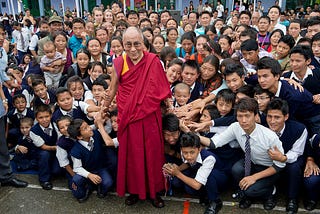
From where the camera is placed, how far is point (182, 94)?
371cm

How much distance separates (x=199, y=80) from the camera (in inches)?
162

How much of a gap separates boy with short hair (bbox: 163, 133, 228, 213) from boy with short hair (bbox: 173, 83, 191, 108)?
0.76 meters

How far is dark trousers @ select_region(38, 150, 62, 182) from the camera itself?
369 cm

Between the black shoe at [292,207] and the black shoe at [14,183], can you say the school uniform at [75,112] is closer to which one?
the black shoe at [14,183]

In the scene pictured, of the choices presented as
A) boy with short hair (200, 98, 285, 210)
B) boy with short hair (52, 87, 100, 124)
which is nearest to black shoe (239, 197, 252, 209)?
boy with short hair (200, 98, 285, 210)

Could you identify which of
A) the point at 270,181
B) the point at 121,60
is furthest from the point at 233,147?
the point at 121,60

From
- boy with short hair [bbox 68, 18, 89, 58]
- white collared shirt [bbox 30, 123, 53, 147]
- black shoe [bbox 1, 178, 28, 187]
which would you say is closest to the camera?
black shoe [bbox 1, 178, 28, 187]

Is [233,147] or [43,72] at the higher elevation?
[43,72]

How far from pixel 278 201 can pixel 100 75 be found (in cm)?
273

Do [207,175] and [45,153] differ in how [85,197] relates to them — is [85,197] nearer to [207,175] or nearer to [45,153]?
[45,153]

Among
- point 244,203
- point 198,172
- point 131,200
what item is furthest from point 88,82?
point 244,203

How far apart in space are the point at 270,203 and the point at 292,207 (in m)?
0.21

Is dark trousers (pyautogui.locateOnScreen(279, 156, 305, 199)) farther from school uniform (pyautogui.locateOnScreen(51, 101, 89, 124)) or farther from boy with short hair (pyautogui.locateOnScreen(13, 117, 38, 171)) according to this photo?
boy with short hair (pyautogui.locateOnScreen(13, 117, 38, 171))

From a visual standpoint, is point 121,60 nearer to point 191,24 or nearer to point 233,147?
point 233,147
